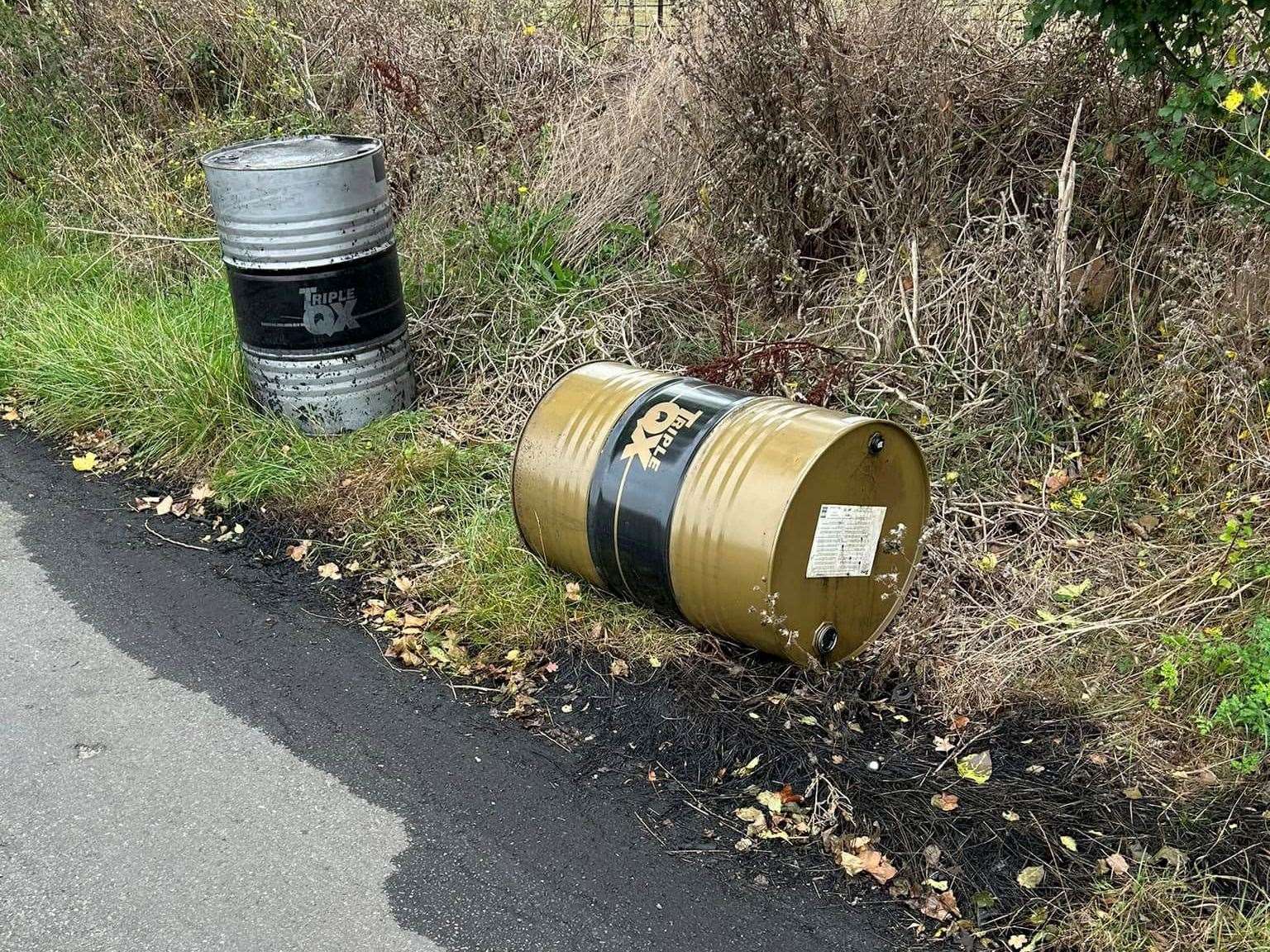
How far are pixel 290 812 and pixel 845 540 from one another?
1.82 meters

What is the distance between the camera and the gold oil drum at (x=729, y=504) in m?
3.10

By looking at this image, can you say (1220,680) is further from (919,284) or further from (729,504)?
(919,284)

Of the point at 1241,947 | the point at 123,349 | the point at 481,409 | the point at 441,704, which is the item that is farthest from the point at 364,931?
the point at 123,349

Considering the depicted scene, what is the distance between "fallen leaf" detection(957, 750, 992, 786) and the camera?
3059 millimetres

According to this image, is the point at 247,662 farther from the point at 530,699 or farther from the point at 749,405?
the point at 749,405

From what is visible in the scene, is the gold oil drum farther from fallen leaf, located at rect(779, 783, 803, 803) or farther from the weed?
the weed

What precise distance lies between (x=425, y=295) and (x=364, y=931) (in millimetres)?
3590

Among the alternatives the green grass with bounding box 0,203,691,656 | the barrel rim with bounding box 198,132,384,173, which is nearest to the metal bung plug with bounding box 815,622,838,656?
the green grass with bounding box 0,203,691,656

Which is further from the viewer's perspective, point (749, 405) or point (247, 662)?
point (247, 662)

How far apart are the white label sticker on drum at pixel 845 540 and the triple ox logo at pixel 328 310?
8.21 ft

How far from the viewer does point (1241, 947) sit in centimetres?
246

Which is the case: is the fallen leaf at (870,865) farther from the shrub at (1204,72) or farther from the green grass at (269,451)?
the shrub at (1204,72)

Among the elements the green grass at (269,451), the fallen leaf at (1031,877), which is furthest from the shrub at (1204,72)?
the green grass at (269,451)

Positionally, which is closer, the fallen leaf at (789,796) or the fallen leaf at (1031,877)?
the fallen leaf at (1031,877)
